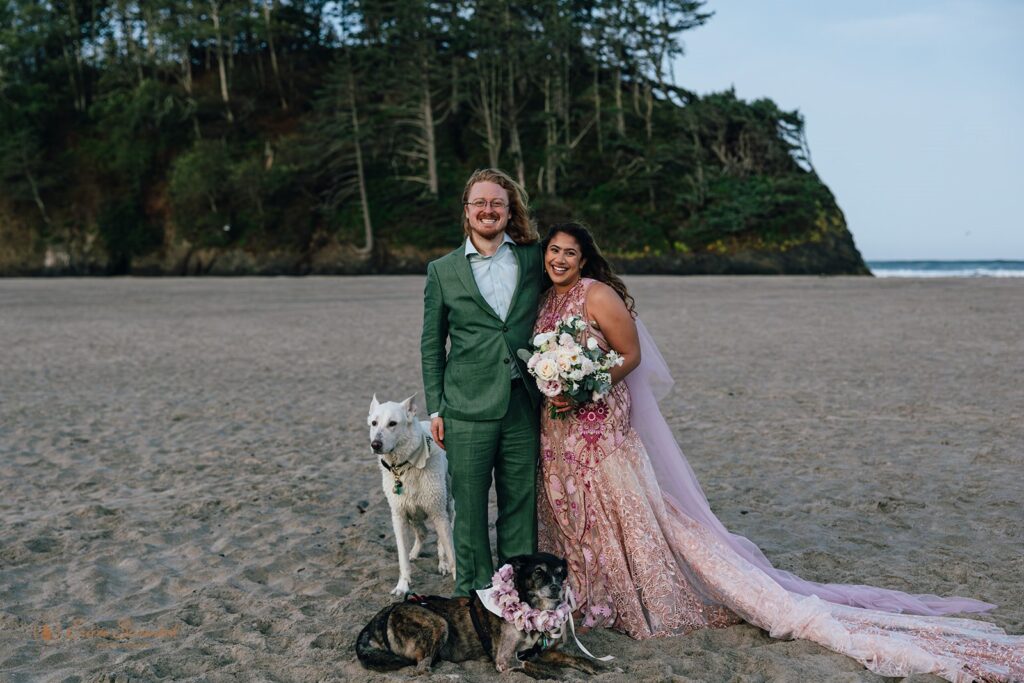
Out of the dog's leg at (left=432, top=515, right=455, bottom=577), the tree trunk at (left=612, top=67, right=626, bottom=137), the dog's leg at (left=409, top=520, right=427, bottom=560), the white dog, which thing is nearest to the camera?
the white dog

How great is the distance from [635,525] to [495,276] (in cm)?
144

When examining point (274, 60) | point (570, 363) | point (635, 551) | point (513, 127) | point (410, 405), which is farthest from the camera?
point (274, 60)

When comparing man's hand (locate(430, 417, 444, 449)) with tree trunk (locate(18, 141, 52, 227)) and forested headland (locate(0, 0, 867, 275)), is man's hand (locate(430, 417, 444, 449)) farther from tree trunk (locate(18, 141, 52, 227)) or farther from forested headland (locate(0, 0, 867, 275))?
tree trunk (locate(18, 141, 52, 227))

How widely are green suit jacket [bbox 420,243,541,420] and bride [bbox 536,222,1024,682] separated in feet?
0.47

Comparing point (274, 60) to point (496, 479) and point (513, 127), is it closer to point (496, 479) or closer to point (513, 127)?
point (513, 127)

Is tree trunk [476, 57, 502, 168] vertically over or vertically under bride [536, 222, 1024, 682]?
over

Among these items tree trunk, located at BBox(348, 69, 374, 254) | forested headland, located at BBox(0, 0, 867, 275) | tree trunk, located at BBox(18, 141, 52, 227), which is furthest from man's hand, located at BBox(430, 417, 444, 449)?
tree trunk, located at BBox(18, 141, 52, 227)

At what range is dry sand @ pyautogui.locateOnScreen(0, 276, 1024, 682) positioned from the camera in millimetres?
4121

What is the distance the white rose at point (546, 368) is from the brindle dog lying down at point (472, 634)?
0.80 meters

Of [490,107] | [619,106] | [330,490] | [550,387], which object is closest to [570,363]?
[550,387]

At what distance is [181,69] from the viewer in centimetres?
5931

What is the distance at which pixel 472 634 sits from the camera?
3936mm

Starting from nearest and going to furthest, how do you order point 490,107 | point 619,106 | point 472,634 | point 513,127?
point 472,634
point 513,127
point 619,106
point 490,107

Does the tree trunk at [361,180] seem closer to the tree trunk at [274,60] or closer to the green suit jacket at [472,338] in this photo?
the tree trunk at [274,60]
